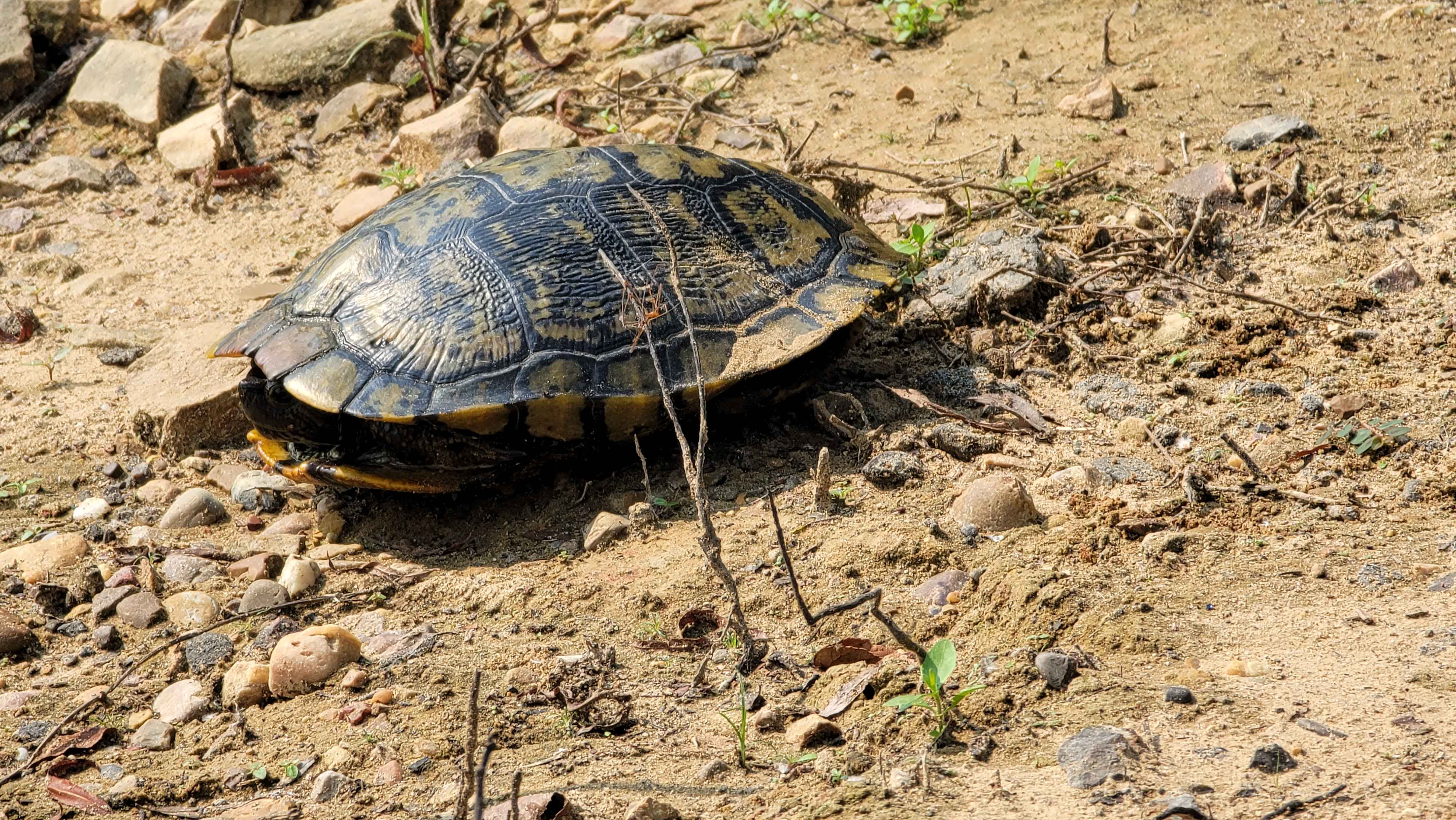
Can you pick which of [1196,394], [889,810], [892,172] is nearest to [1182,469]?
[1196,394]

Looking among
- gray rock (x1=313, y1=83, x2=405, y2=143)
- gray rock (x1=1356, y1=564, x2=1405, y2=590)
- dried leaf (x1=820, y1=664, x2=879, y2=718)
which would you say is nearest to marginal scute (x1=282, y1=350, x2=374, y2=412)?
dried leaf (x1=820, y1=664, x2=879, y2=718)

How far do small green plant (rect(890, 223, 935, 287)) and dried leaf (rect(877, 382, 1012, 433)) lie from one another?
48 cm

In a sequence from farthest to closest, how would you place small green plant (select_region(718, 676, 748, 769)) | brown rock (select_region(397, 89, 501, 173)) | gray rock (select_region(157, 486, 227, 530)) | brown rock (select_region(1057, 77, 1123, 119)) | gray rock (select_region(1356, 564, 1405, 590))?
brown rock (select_region(397, 89, 501, 173)), brown rock (select_region(1057, 77, 1123, 119)), gray rock (select_region(157, 486, 227, 530)), gray rock (select_region(1356, 564, 1405, 590)), small green plant (select_region(718, 676, 748, 769))

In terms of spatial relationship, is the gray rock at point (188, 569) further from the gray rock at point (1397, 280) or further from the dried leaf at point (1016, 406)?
the gray rock at point (1397, 280)

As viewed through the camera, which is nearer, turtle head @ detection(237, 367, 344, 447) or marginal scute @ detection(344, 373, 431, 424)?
marginal scute @ detection(344, 373, 431, 424)

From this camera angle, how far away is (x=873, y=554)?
3.52 m

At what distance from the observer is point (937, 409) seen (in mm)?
4398

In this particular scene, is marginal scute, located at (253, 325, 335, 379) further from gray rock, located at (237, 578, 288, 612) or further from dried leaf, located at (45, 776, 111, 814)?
dried leaf, located at (45, 776, 111, 814)

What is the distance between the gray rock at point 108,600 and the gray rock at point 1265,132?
5.11 m

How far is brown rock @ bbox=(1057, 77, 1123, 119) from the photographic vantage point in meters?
6.15

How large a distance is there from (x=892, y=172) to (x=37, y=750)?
4086 millimetres

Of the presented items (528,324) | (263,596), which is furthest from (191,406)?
(528,324)

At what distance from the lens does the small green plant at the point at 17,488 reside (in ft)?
15.1

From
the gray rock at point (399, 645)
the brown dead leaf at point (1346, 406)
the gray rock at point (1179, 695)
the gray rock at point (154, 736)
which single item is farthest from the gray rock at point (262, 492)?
the brown dead leaf at point (1346, 406)
